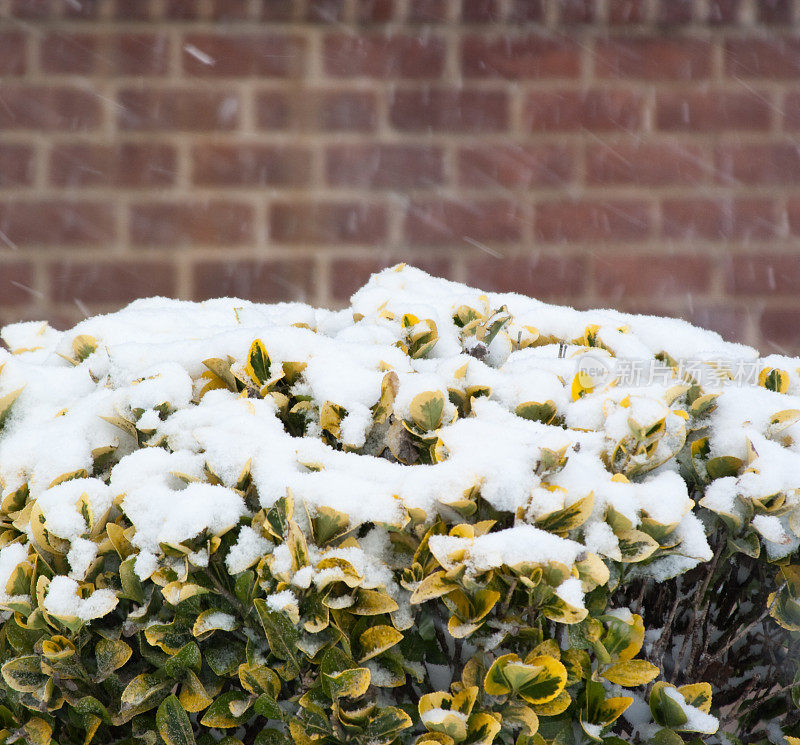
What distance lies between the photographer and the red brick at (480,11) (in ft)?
9.87

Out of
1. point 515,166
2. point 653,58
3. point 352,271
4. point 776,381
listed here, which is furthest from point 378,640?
point 653,58

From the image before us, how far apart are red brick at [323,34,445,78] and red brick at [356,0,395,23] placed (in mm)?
59

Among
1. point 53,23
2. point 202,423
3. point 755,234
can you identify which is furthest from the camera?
point 755,234

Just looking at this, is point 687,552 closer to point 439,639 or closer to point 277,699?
point 439,639

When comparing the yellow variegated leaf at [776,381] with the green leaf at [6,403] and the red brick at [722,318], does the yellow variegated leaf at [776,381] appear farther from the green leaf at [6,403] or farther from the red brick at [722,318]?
the red brick at [722,318]

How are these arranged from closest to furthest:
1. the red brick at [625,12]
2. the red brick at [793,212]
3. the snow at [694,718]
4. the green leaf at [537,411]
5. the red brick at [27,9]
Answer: the snow at [694,718] → the green leaf at [537,411] → the red brick at [27,9] → the red brick at [625,12] → the red brick at [793,212]

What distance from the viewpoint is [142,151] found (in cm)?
300

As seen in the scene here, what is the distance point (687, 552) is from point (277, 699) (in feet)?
1.82

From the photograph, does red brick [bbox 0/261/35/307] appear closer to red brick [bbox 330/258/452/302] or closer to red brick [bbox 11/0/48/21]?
red brick [bbox 11/0/48/21]

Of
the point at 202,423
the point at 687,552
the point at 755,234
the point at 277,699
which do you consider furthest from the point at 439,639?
the point at 755,234

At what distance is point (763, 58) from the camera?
312cm

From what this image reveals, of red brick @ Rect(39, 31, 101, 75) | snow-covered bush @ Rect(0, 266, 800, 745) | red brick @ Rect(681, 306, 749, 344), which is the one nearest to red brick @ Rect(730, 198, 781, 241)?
red brick @ Rect(681, 306, 749, 344)

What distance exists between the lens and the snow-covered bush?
3.24ft
